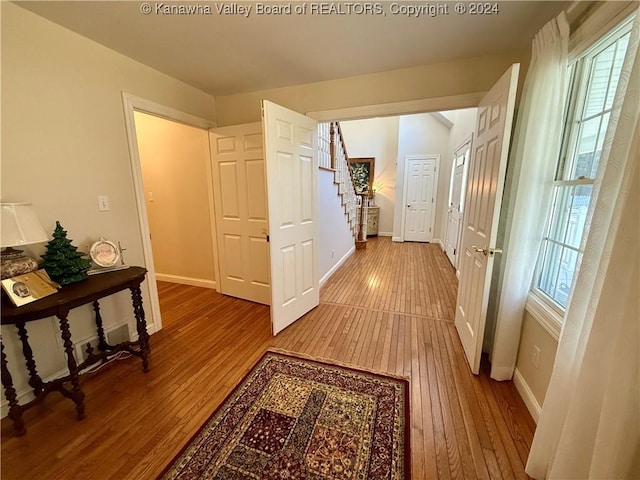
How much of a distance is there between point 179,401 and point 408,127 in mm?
6791

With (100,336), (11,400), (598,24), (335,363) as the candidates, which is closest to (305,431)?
(335,363)

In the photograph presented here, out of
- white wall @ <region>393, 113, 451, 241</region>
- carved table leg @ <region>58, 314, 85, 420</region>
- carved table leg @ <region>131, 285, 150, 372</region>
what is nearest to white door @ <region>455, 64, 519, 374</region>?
carved table leg @ <region>131, 285, 150, 372</region>

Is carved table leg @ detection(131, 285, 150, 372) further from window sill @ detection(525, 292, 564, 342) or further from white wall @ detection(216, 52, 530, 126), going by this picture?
window sill @ detection(525, 292, 564, 342)

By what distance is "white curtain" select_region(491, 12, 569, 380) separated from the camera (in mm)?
1380

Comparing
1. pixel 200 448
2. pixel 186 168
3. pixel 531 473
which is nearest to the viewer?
pixel 531 473

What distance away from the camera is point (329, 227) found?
12.5 ft

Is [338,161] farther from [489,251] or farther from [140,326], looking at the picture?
[140,326]

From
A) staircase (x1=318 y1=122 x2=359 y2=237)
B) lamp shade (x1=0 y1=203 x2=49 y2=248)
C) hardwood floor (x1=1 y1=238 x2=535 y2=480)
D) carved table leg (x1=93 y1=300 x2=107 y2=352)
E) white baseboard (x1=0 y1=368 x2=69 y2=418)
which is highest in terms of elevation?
staircase (x1=318 y1=122 x2=359 y2=237)

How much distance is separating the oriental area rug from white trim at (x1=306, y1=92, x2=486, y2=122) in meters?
2.22

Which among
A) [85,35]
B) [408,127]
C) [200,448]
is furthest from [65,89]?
[408,127]

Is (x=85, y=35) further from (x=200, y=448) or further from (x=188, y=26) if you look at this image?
(x=200, y=448)

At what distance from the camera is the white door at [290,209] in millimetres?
2148

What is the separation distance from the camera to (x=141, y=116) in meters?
3.29

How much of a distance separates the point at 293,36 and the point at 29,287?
223 centimetres
